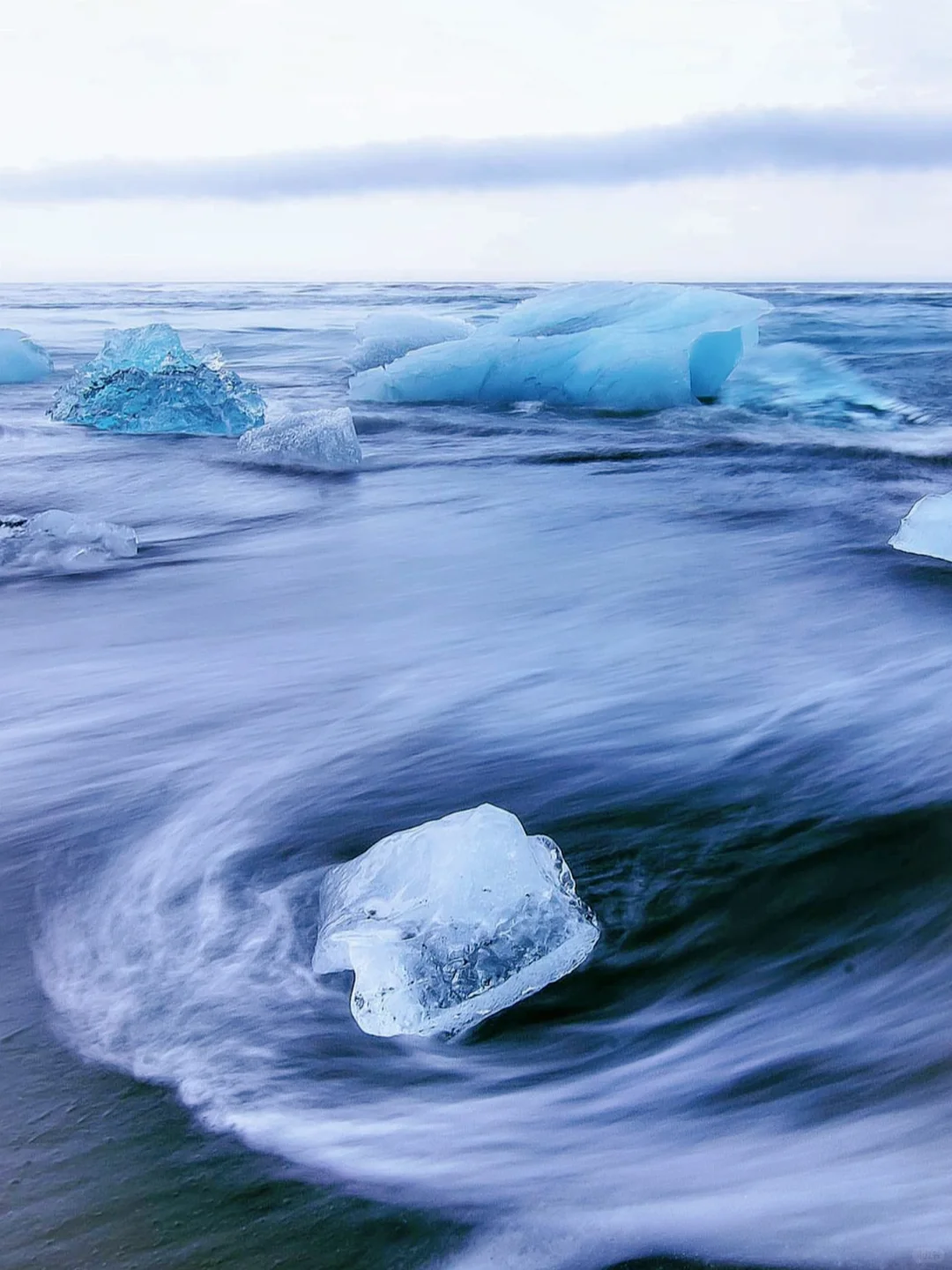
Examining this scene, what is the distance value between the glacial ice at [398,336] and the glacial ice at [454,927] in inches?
429

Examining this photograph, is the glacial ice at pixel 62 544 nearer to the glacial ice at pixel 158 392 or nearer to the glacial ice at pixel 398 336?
the glacial ice at pixel 158 392

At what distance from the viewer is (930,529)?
189 inches

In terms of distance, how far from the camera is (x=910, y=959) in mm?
2070

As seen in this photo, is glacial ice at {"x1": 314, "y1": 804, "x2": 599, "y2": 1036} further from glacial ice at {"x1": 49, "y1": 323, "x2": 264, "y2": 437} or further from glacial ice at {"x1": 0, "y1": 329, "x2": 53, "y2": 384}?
glacial ice at {"x1": 0, "y1": 329, "x2": 53, "y2": 384}

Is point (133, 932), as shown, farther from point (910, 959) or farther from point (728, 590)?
point (728, 590)

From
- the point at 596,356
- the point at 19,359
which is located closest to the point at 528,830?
the point at 596,356

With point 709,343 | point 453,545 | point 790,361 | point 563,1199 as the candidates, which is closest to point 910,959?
point 563,1199

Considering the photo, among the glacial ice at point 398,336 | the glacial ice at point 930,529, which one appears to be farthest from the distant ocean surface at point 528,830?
the glacial ice at point 398,336

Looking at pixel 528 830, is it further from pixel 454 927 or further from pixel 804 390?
pixel 804 390

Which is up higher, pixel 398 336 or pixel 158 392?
pixel 398 336

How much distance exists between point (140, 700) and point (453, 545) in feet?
8.39

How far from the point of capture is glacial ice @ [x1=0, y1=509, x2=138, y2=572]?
5168mm

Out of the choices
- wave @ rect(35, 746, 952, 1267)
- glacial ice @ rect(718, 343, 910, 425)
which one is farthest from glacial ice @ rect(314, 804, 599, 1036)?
glacial ice @ rect(718, 343, 910, 425)

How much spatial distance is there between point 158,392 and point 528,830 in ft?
24.6
